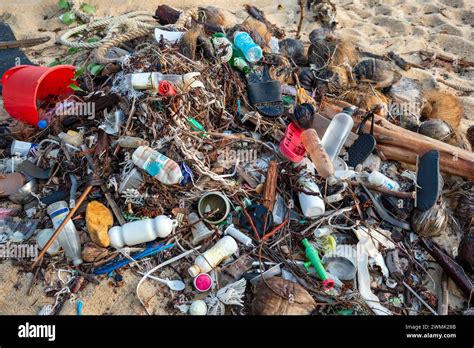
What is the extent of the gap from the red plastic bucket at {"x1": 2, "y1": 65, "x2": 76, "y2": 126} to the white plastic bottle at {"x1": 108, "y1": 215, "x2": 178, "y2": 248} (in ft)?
4.04

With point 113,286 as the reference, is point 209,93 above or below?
above

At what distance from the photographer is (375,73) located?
3.60 meters

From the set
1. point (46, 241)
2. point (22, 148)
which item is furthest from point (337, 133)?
point (22, 148)

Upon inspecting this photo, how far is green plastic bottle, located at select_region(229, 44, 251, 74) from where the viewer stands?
130 inches

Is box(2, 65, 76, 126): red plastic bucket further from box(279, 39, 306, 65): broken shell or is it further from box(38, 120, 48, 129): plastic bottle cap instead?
box(279, 39, 306, 65): broken shell

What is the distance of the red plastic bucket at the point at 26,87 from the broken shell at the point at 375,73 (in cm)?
242

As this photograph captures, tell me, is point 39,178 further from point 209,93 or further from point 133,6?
point 133,6

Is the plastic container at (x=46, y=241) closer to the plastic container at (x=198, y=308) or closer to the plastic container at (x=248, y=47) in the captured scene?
the plastic container at (x=198, y=308)

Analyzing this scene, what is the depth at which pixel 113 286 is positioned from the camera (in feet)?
7.68

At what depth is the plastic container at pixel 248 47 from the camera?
3.29 meters

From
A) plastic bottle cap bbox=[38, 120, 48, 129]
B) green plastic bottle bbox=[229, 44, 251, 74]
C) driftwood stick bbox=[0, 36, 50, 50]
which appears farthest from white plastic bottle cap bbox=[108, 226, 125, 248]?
driftwood stick bbox=[0, 36, 50, 50]

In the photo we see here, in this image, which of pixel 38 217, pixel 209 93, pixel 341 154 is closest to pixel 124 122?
pixel 209 93
